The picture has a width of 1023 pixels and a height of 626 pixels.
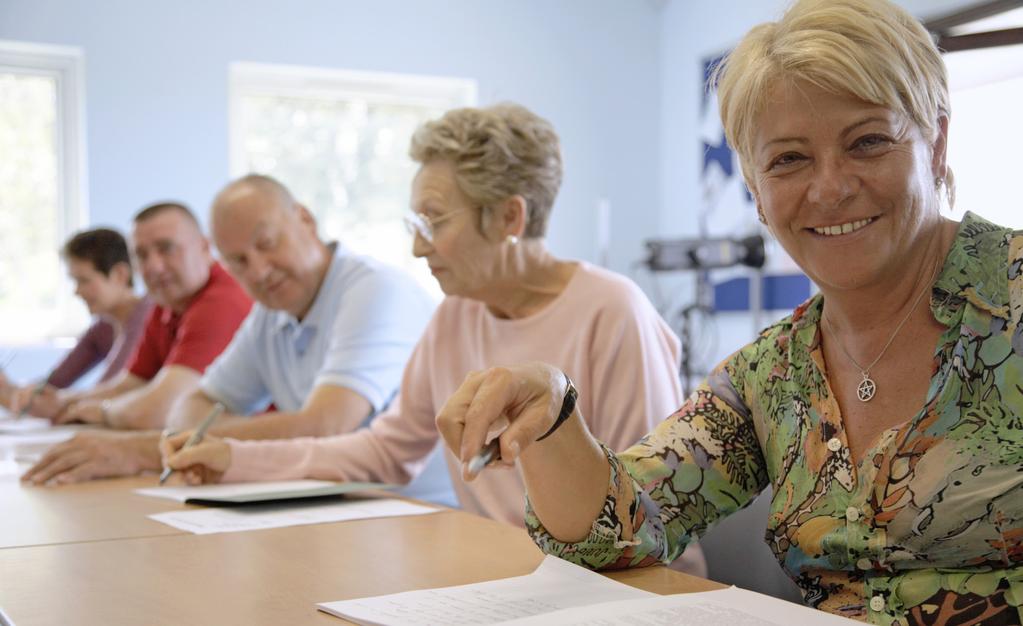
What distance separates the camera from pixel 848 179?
1.11 m

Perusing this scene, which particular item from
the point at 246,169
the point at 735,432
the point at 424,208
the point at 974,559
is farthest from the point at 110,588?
the point at 246,169

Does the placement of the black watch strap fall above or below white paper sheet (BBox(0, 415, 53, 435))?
above

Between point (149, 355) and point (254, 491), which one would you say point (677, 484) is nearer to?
point (254, 491)

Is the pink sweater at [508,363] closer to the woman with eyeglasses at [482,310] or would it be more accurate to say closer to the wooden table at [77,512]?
the woman with eyeglasses at [482,310]

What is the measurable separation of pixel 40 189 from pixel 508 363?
451 cm

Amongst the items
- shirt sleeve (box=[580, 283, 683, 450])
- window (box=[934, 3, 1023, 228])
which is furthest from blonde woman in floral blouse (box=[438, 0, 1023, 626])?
window (box=[934, 3, 1023, 228])

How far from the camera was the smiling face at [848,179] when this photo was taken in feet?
3.62

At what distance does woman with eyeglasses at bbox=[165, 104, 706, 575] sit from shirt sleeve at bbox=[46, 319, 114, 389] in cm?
323

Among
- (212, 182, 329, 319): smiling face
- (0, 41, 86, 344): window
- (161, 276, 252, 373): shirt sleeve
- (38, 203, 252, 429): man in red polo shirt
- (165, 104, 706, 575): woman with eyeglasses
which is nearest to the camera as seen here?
(165, 104, 706, 575): woman with eyeglasses

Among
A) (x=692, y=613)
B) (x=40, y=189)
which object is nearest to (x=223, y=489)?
(x=692, y=613)

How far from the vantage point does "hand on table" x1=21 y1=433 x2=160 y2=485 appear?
2.03 metres

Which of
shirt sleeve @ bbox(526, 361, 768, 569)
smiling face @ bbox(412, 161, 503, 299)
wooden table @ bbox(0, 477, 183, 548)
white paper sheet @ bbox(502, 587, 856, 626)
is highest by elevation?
smiling face @ bbox(412, 161, 503, 299)

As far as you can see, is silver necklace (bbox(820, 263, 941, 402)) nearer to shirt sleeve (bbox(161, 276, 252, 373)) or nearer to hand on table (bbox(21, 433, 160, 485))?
hand on table (bbox(21, 433, 160, 485))

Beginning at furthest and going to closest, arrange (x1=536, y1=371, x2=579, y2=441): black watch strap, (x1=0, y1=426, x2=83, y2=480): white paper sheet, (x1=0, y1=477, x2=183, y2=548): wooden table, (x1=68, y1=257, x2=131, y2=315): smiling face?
(x1=68, y1=257, x2=131, y2=315): smiling face, (x1=0, y1=426, x2=83, y2=480): white paper sheet, (x1=0, y1=477, x2=183, y2=548): wooden table, (x1=536, y1=371, x2=579, y2=441): black watch strap
